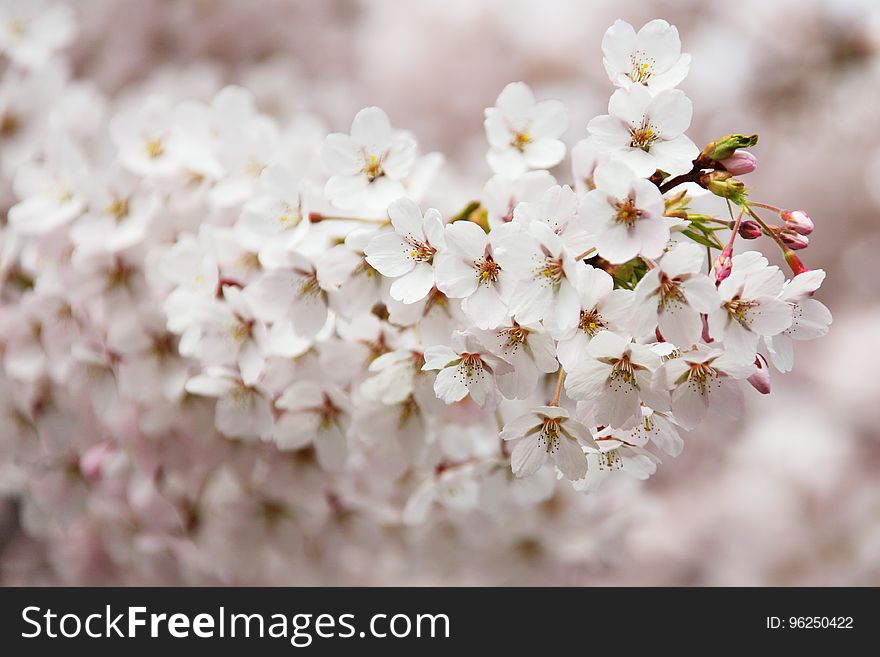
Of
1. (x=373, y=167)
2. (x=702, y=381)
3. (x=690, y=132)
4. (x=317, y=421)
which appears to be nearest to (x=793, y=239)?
(x=702, y=381)

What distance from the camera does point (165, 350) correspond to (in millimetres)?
954

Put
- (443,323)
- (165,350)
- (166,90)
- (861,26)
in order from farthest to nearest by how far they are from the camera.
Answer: (861,26), (166,90), (165,350), (443,323)

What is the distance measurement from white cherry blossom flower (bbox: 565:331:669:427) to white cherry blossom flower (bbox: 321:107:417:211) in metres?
0.25

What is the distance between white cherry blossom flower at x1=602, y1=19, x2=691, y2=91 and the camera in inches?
26.1

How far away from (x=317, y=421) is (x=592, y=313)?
14.5 inches

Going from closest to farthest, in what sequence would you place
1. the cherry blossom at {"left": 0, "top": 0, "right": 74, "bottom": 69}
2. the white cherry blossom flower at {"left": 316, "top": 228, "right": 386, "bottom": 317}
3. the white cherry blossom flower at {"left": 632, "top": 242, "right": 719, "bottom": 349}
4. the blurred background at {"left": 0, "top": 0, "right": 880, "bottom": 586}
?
the white cherry blossom flower at {"left": 632, "top": 242, "right": 719, "bottom": 349} → the white cherry blossom flower at {"left": 316, "top": 228, "right": 386, "bottom": 317} → the cherry blossom at {"left": 0, "top": 0, "right": 74, "bottom": 69} → the blurred background at {"left": 0, "top": 0, "right": 880, "bottom": 586}

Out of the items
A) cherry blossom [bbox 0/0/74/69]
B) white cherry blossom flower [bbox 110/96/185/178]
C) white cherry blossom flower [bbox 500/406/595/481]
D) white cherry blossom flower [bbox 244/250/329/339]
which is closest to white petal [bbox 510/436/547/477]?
white cherry blossom flower [bbox 500/406/595/481]

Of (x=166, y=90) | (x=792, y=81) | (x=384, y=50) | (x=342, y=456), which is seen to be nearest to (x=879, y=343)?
(x=792, y=81)

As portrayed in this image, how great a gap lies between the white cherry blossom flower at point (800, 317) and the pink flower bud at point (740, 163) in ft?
0.30

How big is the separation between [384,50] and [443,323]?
1.42 metres

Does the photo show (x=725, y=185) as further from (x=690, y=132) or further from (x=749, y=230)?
(x=690, y=132)

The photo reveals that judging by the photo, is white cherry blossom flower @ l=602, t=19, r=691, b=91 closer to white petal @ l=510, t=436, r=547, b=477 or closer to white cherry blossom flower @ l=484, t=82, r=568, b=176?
white cherry blossom flower @ l=484, t=82, r=568, b=176

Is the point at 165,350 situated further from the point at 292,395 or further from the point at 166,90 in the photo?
the point at 166,90

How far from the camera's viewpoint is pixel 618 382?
64 cm
